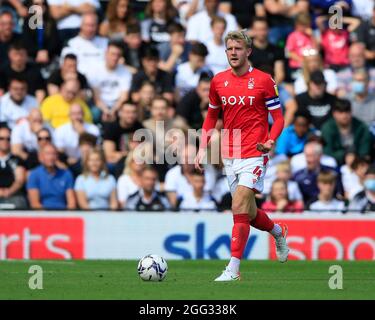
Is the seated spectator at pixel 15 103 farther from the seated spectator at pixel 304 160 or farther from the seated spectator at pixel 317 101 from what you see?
the seated spectator at pixel 317 101

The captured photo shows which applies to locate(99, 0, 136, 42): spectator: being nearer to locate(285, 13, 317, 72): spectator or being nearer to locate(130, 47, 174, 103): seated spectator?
locate(130, 47, 174, 103): seated spectator

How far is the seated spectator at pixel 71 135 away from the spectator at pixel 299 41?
12.9 ft

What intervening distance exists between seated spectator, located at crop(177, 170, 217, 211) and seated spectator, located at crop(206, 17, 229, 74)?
290cm

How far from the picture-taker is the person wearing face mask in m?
19.6

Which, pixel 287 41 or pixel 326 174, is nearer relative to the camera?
pixel 326 174

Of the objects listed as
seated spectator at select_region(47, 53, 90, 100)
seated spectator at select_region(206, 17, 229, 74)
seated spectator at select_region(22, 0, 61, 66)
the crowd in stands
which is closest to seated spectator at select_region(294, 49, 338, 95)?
the crowd in stands

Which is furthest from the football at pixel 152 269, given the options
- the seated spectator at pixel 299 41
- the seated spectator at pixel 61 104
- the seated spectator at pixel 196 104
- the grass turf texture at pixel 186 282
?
the seated spectator at pixel 299 41

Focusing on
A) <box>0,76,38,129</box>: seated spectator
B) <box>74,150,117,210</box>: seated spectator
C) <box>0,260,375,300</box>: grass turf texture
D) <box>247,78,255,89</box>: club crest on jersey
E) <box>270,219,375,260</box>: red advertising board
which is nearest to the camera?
<box>0,260,375,300</box>: grass turf texture

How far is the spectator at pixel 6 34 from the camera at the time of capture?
19875mm

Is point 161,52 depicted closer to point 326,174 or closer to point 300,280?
point 326,174

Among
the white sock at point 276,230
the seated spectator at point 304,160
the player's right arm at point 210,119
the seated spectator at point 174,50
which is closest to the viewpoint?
the player's right arm at point 210,119

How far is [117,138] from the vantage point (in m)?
18.7

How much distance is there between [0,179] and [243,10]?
588cm
